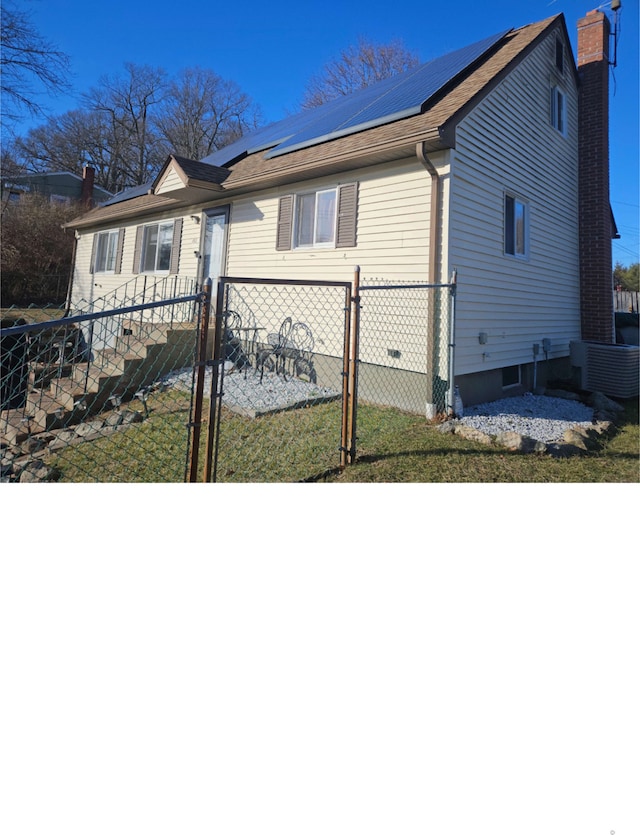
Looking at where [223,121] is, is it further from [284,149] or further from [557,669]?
[557,669]

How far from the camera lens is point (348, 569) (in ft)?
9.22

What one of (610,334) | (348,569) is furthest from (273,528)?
(610,334)

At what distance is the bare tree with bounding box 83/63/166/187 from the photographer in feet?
16.6

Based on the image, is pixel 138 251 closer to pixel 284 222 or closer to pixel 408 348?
pixel 284 222

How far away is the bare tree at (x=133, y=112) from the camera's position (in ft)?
16.6

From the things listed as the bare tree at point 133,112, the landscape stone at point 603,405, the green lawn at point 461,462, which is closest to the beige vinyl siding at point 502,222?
the landscape stone at point 603,405

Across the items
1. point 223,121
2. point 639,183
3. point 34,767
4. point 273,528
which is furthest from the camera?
point 223,121

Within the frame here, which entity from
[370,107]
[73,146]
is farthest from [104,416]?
[73,146]

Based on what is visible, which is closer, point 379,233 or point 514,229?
point 379,233

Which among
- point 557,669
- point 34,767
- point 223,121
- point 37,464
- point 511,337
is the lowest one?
point 34,767

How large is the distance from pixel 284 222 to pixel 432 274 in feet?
9.41

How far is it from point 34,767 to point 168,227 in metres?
10.3

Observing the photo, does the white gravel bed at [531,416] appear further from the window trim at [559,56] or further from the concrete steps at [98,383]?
the window trim at [559,56]

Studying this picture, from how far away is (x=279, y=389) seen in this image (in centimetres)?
596
